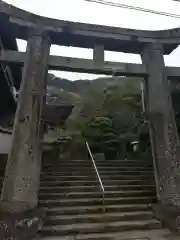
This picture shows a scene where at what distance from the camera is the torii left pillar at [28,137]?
4.24 metres

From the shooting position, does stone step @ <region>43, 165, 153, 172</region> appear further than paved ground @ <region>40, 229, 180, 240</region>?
Yes

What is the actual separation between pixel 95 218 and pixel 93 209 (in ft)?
1.18

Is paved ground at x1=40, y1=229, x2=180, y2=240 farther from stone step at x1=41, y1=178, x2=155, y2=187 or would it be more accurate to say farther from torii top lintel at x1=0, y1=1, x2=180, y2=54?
torii top lintel at x1=0, y1=1, x2=180, y2=54

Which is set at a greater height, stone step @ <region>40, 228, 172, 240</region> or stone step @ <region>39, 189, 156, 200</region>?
stone step @ <region>39, 189, 156, 200</region>

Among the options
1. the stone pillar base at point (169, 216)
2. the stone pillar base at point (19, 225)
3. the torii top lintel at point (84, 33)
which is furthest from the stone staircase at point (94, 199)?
the torii top lintel at point (84, 33)

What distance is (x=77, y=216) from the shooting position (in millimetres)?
4602

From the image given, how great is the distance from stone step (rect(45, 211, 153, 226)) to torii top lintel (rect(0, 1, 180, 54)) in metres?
4.59

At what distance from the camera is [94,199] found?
525cm

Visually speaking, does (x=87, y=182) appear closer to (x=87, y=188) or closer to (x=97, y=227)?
(x=87, y=188)

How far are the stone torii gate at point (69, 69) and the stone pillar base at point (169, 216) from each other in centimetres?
7

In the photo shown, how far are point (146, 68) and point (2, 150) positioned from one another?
21.0ft

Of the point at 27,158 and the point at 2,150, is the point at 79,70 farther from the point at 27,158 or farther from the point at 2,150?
the point at 2,150

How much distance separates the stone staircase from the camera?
4246 mm

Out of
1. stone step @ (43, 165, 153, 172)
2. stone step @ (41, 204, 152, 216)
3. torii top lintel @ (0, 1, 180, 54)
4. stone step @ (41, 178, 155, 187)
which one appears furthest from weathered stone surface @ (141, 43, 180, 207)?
stone step @ (43, 165, 153, 172)
